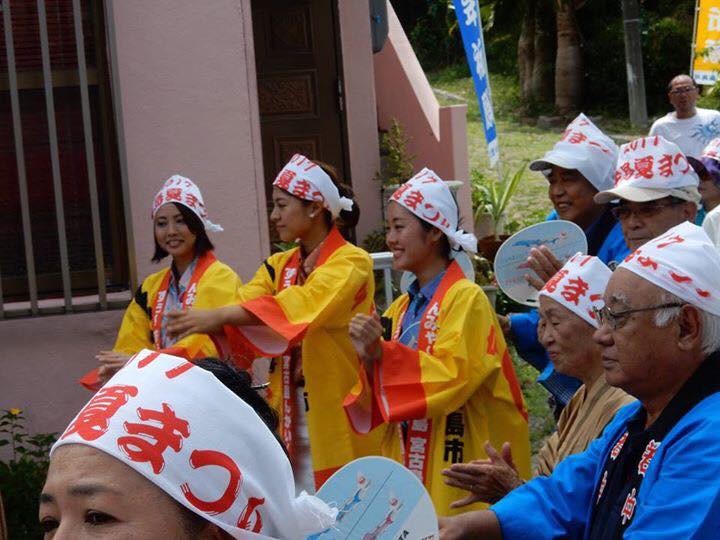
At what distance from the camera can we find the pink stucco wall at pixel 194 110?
6555mm

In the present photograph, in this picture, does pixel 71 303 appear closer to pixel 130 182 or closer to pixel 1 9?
pixel 130 182

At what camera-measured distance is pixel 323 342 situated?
229 inches

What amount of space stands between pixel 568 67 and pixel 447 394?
16074mm

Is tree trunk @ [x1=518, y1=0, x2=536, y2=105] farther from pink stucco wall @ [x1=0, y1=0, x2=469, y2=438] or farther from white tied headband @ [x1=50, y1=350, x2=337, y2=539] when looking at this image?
white tied headband @ [x1=50, y1=350, x2=337, y2=539]

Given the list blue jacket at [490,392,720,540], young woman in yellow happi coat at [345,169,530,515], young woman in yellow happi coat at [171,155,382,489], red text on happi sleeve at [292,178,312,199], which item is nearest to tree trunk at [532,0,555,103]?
young woman in yellow happi coat at [171,155,382,489]

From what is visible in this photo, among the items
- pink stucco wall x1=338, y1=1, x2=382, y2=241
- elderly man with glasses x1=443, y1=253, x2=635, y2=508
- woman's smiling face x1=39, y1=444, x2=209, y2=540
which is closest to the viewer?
woman's smiling face x1=39, y1=444, x2=209, y2=540

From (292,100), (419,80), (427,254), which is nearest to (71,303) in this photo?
(427,254)

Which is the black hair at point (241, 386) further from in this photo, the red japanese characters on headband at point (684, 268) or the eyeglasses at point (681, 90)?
the eyeglasses at point (681, 90)

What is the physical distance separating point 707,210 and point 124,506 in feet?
15.9

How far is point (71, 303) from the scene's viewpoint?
644 centimetres

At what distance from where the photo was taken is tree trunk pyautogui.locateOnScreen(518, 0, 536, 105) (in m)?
20.6

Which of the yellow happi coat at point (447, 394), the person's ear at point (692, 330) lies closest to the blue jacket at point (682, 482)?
the person's ear at point (692, 330)

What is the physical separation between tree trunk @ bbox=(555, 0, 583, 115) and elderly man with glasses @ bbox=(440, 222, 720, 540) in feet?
55.8

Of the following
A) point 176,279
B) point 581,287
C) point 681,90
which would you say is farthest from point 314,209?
point 681,90
